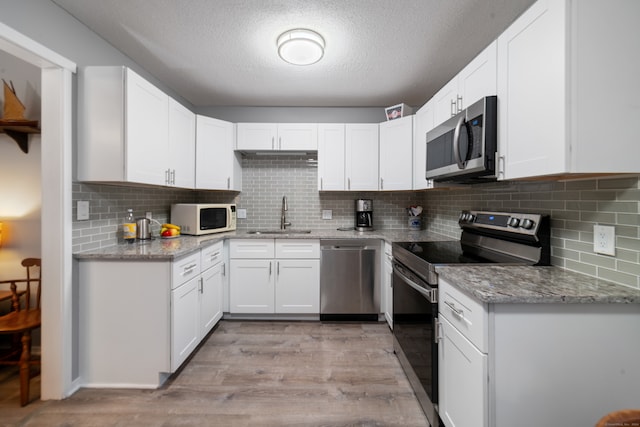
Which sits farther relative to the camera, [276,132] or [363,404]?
[276,132]

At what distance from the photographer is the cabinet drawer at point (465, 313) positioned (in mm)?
1048

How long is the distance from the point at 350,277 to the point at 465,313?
1.68m

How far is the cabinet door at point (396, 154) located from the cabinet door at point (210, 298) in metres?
1.97

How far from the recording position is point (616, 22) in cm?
102

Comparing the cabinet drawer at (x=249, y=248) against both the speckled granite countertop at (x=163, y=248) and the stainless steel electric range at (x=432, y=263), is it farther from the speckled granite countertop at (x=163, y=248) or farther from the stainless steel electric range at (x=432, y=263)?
the stainless steel electric range at (x=432, y=263)

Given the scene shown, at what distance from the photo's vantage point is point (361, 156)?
3094 mm

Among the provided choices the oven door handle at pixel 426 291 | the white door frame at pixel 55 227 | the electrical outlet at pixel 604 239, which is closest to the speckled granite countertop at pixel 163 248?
the white door frame at pixel 55 227

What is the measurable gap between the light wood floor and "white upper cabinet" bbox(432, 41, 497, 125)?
193cm

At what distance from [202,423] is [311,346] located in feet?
3.32

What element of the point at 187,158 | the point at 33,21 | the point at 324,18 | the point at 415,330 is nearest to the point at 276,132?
the point at 187,158

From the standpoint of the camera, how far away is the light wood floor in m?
1.57

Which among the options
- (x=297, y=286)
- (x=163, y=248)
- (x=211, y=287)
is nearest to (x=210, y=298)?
(x=211, y=287)

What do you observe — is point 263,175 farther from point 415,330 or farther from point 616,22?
point 616,22

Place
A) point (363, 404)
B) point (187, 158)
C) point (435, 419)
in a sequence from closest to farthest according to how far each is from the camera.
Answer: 1. point (435, 419)
2. point (363, 404)
3. point (187, 158)
